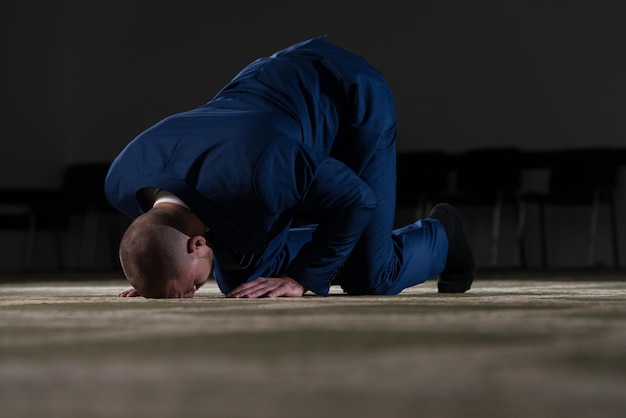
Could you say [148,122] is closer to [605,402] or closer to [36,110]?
[36,110]

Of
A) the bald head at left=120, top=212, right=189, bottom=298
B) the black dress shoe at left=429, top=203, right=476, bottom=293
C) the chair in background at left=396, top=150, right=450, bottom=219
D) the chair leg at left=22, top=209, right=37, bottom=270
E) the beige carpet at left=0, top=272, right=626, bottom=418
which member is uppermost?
the beige carpet at left=0, top=272, right=626, bottom=418

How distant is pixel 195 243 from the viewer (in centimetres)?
218

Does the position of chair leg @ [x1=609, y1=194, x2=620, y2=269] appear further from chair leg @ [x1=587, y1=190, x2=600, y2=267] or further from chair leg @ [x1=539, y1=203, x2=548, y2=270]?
chair leg @ [x1=539, y1=203, x2=548, y2=270]

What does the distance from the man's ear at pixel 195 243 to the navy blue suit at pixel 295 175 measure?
0.04m

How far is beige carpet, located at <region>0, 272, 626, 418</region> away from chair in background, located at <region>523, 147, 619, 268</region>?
4920 mm

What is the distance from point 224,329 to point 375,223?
43.6 inches

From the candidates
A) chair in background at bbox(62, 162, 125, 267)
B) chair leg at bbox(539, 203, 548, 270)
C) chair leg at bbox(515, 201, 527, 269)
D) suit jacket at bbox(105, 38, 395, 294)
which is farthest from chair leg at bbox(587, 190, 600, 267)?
suit jacket at bbox(105, 38, 395, 294)

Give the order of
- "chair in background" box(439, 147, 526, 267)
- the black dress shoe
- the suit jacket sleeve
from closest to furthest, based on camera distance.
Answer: the suit jacket sleeve
the black dress shoe
"chair in background" box(439, 147, 526, 267)

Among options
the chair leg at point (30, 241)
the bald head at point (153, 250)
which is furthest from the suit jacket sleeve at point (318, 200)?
the chair leg at point (30, 241)

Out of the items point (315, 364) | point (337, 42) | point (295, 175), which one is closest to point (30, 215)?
point (337, 42)

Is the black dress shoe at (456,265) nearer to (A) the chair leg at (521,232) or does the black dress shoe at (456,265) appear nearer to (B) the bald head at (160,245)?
(B) the bald head at (160,245)

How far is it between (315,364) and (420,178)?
5974 millimetres

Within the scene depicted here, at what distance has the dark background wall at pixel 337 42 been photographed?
7.25 metres

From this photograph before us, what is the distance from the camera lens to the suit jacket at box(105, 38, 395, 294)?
212 cm
